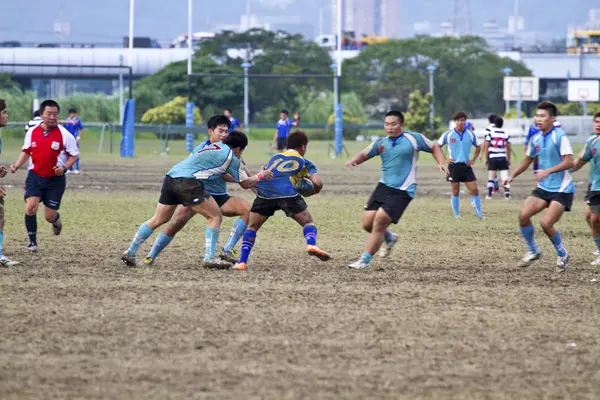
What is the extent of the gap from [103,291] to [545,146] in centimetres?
513

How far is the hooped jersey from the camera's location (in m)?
12.8

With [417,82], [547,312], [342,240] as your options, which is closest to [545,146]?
[547,312]

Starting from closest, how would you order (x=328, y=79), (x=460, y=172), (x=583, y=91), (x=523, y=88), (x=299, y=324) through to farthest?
(x=299, y=324) → (x=460, y=172) → (x=523, y=88) → (x=583, y=91) → (x=328, y=79)

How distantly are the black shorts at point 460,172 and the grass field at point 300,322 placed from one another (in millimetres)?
3220

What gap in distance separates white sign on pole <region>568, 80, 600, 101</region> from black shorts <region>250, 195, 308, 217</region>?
7218cm

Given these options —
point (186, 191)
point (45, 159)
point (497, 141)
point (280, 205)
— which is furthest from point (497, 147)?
point (186, 191)

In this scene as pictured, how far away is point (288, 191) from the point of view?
12938 mm

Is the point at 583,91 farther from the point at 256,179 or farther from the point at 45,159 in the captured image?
the point at 256,179

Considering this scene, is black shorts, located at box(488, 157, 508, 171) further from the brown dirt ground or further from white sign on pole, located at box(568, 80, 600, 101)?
white sign on pole, located at box(568, 80, 600, 101)

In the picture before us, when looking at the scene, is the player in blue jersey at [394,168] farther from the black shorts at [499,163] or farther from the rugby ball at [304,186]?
the black shorts at [499,163]

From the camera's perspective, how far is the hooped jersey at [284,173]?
12.8 metres

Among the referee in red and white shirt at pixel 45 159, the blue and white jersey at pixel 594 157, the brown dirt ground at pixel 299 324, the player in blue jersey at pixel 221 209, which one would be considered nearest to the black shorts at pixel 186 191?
the player in blue jersey at pixel 221 209

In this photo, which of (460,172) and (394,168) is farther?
(460,172)

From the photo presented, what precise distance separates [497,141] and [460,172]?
444 centimetres
